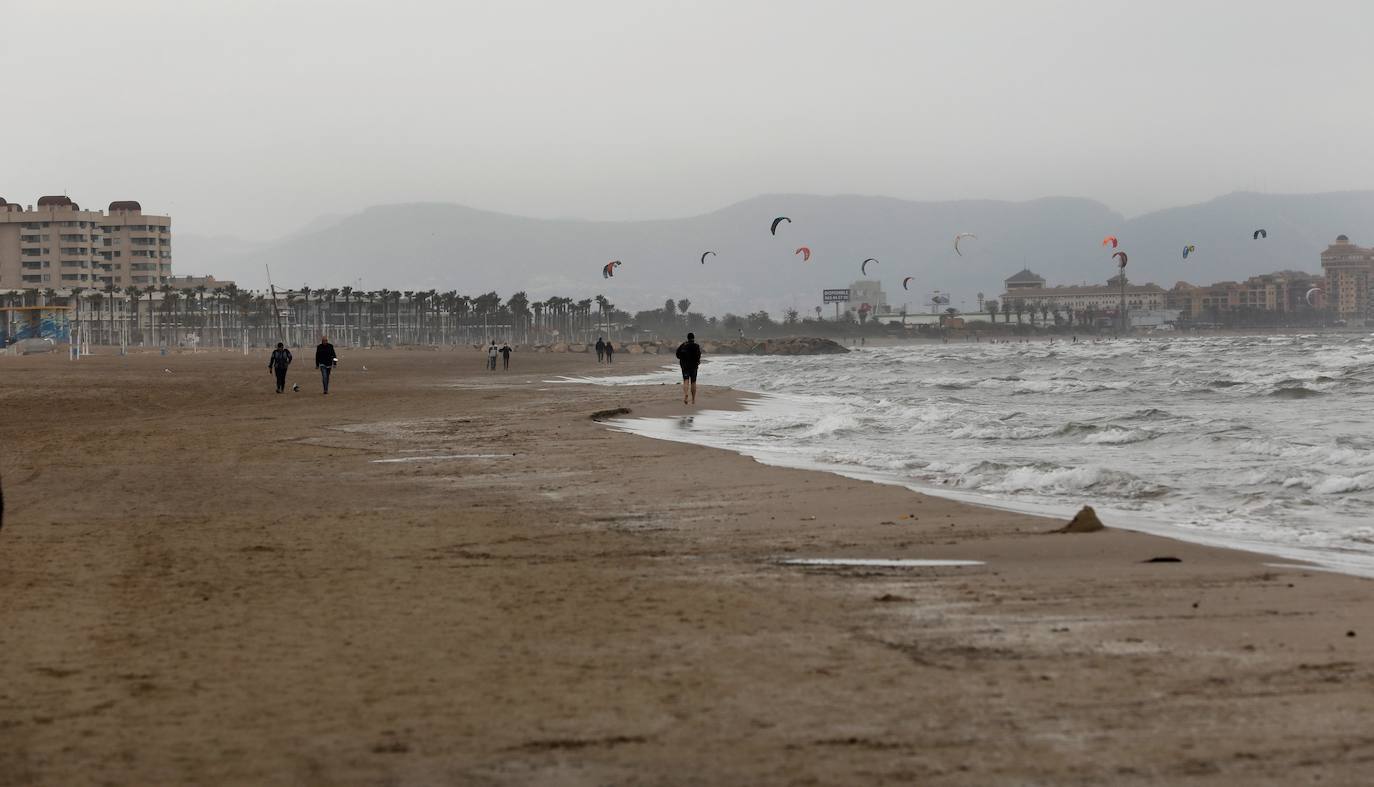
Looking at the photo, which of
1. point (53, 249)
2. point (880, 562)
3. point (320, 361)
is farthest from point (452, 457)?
point (53, 249)

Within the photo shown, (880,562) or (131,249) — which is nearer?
(880,562)

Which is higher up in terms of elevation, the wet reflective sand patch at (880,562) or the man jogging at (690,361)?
the man jogging at (690,361)

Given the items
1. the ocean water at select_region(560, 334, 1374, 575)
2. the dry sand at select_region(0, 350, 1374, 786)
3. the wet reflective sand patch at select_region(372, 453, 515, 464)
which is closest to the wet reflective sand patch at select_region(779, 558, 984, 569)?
the dry sand at select_region(0, 350, 1374, 786)

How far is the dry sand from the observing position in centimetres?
411

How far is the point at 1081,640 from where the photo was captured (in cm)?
570

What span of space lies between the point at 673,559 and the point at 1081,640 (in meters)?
3.13

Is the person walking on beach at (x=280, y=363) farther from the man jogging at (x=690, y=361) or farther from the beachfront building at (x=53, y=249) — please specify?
the beachfront building at (x=53, y=249)

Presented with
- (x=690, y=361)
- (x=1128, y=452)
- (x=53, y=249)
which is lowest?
(x=1128, y=452)

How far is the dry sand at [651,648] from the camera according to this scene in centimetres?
411

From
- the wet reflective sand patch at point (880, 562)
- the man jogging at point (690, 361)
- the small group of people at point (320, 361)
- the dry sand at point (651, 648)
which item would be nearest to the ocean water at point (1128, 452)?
the man jogging at point (690, 361)

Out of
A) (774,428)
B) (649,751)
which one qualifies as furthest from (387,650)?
(774,428)

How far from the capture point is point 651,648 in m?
5.59

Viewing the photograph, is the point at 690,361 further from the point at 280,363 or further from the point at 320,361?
the point at 280,363

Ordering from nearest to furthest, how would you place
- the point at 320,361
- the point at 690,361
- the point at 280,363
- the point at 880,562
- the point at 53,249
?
the point at 880,562 < the point at 690,361 < the point at 320,361 < the point at 280,363 < the point at 53,249
